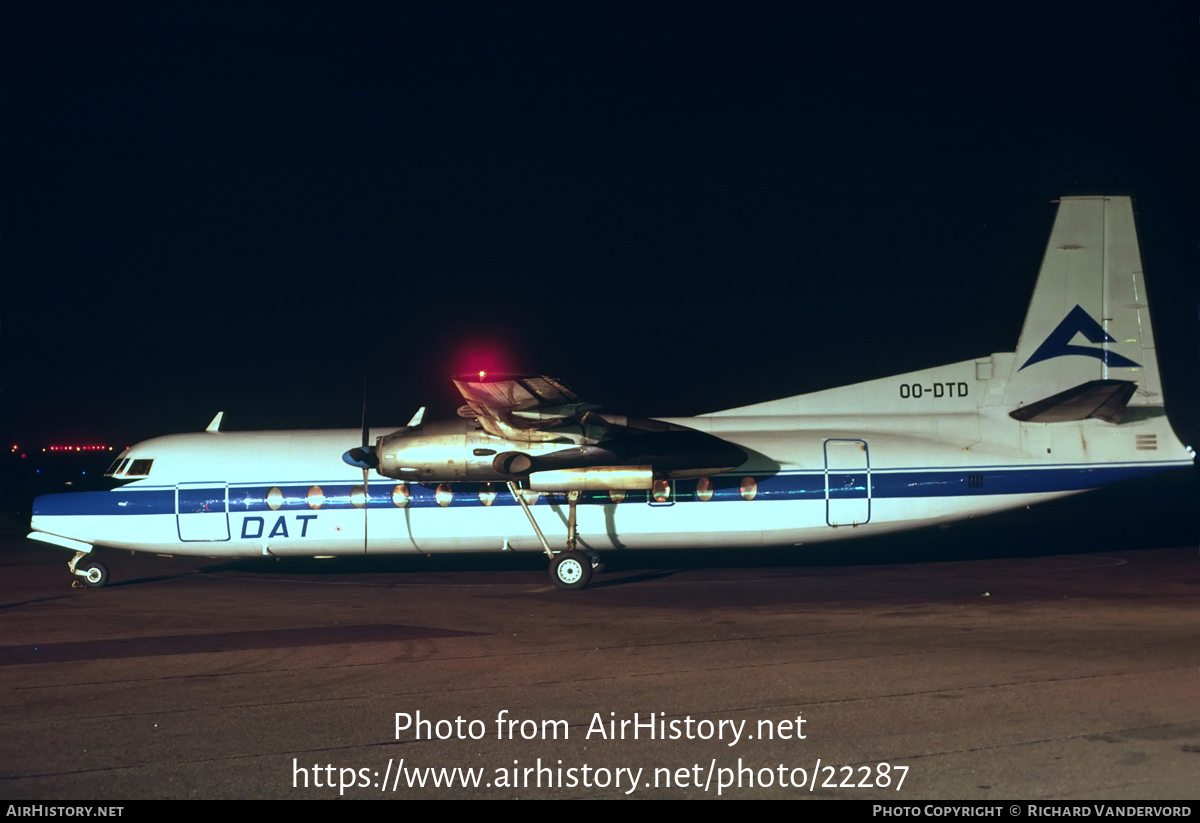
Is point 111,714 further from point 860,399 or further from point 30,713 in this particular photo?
point 860,399

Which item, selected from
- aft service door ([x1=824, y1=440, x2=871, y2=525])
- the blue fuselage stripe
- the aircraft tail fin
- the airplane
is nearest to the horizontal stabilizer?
the airplane

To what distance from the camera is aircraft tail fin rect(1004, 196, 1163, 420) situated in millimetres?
17562

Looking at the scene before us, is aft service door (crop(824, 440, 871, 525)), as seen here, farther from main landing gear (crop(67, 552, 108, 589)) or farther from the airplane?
main landing gear (crop(67, 552, 108, 589))

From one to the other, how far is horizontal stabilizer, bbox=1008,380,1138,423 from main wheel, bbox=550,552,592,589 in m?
7.87

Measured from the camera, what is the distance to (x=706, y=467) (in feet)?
54.6

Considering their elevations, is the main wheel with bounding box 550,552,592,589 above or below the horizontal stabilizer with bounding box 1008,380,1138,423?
below

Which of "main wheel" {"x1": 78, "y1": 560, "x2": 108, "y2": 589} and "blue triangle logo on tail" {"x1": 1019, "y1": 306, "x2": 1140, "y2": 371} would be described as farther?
"main wheel" {"x1": 78, "y1": 560, "x2": 108, "y2": 589}

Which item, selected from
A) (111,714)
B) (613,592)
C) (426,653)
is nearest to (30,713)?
(111,714)

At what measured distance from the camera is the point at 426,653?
37.8ft

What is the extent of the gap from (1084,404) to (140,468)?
16414mm

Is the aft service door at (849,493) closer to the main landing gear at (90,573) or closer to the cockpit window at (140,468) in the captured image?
the cockpit window at (140,468)

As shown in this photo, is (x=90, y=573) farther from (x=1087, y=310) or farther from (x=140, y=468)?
(x=1087, y=310)
